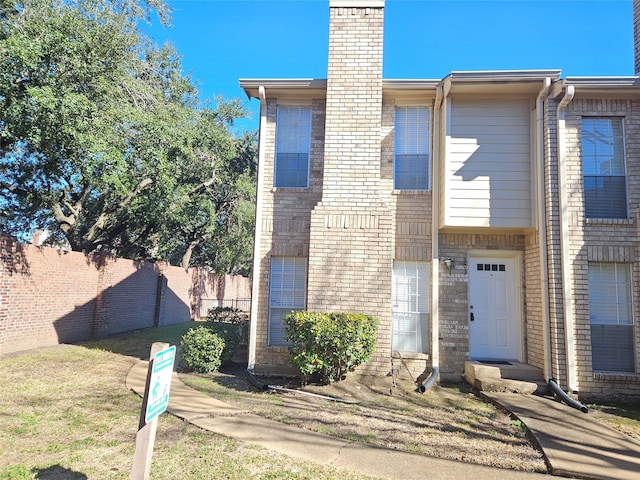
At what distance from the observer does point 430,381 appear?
23.7ft

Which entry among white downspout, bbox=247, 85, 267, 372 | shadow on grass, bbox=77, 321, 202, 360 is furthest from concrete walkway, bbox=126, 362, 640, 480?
shadow on grass, bbox=77, 321, 202, 360

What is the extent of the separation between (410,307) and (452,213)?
2.05 meters

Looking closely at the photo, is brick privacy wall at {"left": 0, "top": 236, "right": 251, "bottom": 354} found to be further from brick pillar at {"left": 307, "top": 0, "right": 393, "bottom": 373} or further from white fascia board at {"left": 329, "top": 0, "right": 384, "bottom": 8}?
white fascia board at {"left": 329, "top": 0, "right": 384, "bottom": 8}

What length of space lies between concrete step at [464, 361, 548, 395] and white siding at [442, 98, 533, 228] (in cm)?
267

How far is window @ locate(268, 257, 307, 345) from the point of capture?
8.24m

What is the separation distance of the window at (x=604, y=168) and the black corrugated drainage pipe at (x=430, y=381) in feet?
13.5

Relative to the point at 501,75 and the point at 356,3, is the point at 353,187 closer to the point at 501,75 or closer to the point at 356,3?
the point at 501,75

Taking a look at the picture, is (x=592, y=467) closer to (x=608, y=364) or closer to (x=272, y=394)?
(x=608, y=364)

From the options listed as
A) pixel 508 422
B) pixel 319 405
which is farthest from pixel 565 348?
pixel 319 405

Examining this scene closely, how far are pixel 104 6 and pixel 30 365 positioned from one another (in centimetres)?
921

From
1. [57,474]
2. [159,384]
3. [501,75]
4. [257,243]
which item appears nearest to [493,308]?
[501,75]

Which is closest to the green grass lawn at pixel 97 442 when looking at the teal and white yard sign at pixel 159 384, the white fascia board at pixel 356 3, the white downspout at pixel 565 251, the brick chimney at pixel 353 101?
the teal and white yard sign at pixel 159 384

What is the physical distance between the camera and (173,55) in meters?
17.8

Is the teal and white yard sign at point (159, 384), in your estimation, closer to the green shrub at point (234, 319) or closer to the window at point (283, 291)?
the window at point (283, 291)
